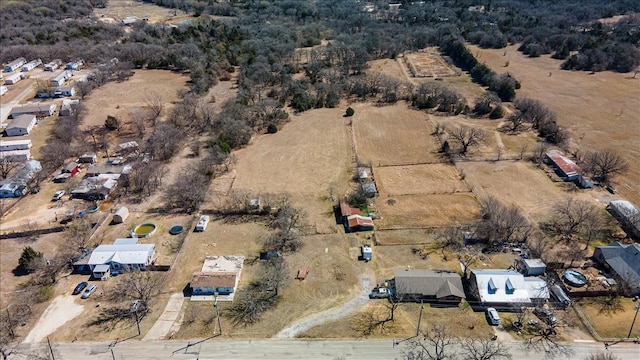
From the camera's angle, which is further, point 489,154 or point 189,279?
point 489,154

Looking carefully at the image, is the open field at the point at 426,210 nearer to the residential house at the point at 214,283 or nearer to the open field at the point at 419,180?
the open field at the point at 419,180

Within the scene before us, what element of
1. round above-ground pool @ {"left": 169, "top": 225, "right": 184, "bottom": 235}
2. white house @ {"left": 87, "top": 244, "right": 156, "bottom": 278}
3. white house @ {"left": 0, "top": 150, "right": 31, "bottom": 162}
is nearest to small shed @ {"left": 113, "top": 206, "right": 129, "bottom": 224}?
white house @ {"left": 87, "top": 244, "right": 156, "bottom": 278}

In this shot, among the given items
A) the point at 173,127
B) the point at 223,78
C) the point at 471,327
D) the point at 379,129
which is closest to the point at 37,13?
the point at 223,78

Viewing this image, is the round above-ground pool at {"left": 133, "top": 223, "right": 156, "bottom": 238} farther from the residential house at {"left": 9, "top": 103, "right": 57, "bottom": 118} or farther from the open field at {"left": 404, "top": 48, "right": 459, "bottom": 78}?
the open field at {"left": 404, "top": 48, "right": 459, "bottom": 78}

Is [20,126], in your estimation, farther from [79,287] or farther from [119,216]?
[79,287]

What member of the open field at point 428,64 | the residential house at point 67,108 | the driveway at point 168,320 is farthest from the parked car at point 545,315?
the residential house at point 67,108

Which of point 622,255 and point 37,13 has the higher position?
point 37,13

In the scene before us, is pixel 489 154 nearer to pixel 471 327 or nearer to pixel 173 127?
pixel 471 327
